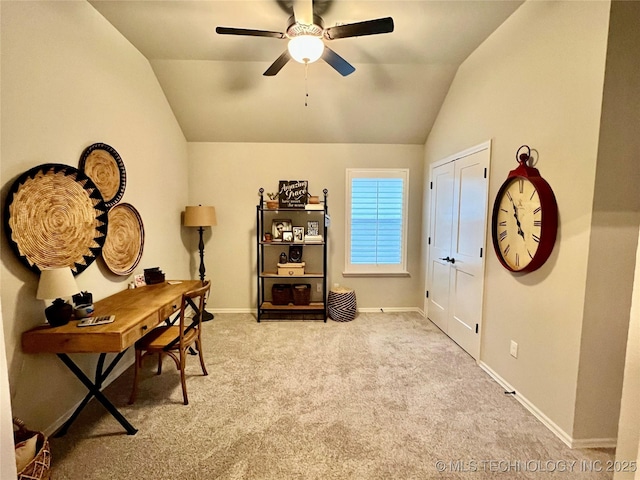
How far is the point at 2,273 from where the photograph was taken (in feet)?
5.73

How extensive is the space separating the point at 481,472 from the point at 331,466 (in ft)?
2.85

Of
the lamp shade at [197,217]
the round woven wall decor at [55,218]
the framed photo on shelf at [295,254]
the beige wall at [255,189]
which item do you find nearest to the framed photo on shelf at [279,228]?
the framed photo on shelf at [295,254]

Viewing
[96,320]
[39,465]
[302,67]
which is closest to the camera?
[39,465]

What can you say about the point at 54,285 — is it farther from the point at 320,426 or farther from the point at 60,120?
the point at 320,426

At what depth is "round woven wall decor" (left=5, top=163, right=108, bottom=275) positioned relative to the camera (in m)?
1.82

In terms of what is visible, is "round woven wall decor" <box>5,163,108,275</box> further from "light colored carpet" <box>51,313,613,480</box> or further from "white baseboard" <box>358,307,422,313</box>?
"white baseboard" <box>358,307,422,313</box>

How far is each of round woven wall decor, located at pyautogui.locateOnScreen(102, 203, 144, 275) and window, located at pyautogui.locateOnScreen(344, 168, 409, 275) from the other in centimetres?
266

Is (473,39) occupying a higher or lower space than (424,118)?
higher

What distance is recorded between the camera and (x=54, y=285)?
1.83m

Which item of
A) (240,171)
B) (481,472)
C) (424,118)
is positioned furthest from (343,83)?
(481,472)

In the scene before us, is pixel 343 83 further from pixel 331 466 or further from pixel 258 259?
pixel 331 466

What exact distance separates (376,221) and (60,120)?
3.59 meters

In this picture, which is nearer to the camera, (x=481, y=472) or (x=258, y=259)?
(x=481, y=472)

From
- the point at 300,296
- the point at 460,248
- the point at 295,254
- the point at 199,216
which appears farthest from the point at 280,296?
the point at 460,248
